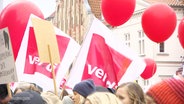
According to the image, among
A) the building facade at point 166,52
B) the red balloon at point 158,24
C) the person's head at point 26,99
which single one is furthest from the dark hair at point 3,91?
the building facade at point 166,52

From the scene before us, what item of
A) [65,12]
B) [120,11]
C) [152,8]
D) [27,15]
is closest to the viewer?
[27,15]

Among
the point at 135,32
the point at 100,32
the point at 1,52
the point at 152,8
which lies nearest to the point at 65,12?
the point at 135,32

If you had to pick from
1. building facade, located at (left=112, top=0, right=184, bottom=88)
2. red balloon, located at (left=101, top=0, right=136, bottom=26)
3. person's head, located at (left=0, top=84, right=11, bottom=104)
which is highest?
red balloon, located at (left=101, top=0, right=136, bottom=26)

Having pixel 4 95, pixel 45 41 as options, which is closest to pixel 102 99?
pixel 4 95

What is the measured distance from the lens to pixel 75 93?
18.0ft

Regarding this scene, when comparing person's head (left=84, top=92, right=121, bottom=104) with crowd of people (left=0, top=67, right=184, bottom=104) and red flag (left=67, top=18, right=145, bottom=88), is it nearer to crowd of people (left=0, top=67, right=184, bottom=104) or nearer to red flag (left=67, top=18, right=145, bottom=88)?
crowd of people (left=0, top=67, right=184, bottom=104)

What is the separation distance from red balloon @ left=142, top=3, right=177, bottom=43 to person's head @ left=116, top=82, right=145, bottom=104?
5048 millimetres

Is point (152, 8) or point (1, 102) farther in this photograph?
point (152, 8)

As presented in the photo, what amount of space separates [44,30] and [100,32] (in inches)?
63.9

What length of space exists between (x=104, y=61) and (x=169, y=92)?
4.35 m

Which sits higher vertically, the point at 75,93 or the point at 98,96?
the point at 98,96

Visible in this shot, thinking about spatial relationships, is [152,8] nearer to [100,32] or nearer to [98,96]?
[100,32]

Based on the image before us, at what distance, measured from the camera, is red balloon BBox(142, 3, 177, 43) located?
9305 mm

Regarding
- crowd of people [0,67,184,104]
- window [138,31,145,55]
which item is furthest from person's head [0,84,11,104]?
window [138,31,145,55]
